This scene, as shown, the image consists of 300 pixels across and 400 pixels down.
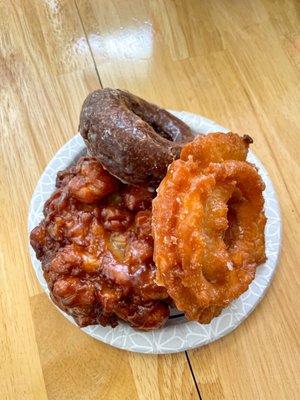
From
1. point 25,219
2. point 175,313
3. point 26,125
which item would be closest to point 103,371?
point 175,313

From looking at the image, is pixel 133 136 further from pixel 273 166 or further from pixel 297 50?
pixel 297 50

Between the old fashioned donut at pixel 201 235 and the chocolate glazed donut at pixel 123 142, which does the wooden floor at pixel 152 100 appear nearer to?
the old fashioned donut at pixel 201 235

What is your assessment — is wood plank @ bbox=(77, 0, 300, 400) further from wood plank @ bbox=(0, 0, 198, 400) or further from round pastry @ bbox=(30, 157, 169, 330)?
round pastry @ bbox=(30, 157, 169, 330)

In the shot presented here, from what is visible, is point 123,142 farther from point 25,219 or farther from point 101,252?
point 25,219

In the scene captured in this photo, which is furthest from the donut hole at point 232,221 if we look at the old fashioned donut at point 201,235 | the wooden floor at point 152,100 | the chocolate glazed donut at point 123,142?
the wooden floor at point 152,100

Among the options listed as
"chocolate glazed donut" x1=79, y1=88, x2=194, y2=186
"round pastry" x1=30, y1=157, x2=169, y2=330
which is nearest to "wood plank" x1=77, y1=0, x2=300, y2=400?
"round pastry" x1=30, y1=157, x2=169, y2=330

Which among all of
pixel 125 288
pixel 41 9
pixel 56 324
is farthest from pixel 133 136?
pixel 41 9

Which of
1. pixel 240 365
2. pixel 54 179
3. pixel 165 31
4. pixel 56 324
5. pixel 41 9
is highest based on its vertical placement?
pixel 41 9
